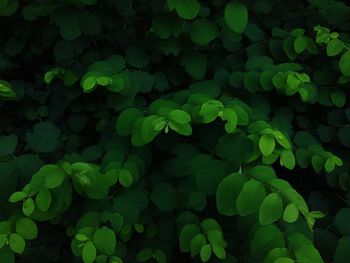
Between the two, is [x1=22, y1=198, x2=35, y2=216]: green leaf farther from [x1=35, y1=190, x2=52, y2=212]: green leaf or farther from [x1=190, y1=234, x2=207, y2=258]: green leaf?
[x1=190, y1=234, x2=207, y2=258]: green leaf

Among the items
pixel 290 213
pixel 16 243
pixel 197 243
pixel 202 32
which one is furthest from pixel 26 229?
pixel 202 32

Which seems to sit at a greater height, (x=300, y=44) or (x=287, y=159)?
(x=300, y=44)

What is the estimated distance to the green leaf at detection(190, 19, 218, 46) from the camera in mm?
1788

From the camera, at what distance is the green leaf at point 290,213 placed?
1062mm

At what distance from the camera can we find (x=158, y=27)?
1794mm

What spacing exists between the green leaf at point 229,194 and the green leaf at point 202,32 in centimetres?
82

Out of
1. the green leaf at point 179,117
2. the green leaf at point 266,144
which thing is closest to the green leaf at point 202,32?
the green leaf at point 179,117

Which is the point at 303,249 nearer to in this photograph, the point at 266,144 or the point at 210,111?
the point at 266,144

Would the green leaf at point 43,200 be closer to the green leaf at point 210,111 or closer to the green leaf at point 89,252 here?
the green leaf at point 89,252

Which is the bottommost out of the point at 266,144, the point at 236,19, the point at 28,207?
the point at 28,207

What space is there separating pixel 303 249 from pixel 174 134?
851 mm

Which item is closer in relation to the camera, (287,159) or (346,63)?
(287,159)

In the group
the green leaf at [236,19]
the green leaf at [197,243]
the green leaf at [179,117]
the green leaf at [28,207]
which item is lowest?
the green leaf at [197,243]

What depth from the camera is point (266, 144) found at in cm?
134
